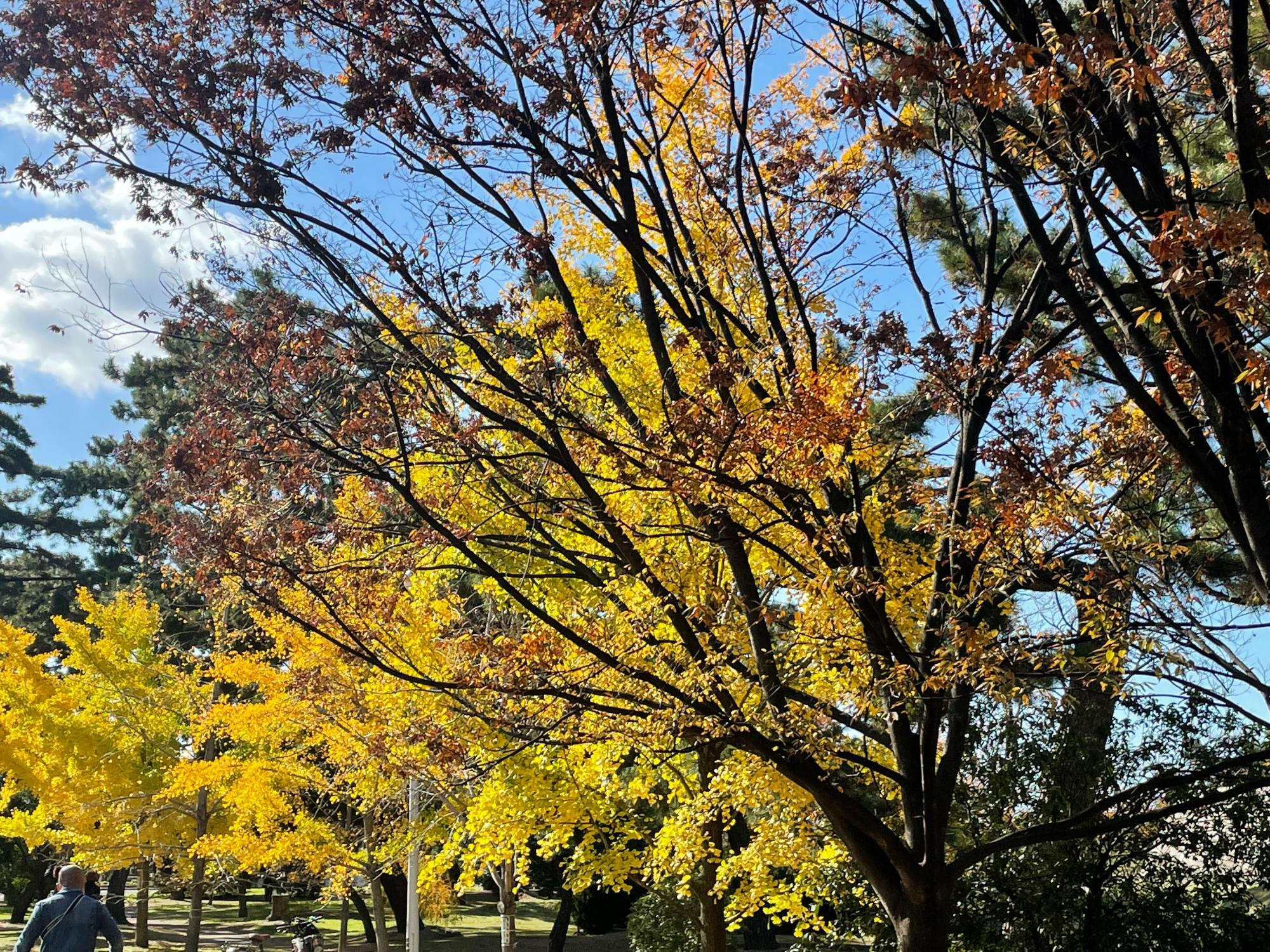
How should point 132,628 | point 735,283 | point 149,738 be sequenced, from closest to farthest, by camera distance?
1. point 735,283
2. point 149,738
3. point 132,628

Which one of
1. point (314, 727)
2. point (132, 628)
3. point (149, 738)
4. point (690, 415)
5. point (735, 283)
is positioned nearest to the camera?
point (690, 415)

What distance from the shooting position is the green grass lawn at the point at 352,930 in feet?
78.1

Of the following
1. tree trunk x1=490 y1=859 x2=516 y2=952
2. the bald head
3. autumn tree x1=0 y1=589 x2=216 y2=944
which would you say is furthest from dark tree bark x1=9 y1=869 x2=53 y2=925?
the bald head

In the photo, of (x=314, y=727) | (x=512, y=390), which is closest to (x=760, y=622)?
(x=512, y=390)

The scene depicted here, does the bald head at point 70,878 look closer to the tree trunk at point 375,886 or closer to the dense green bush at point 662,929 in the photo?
the tree trunk at point 375,886

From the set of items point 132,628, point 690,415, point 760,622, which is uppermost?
point 132,628

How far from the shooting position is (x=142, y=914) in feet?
78.2

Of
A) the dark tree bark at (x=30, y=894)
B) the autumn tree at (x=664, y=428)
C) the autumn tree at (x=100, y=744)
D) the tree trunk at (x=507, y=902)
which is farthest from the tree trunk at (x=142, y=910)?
the autumn tree at (x=664, y=428)

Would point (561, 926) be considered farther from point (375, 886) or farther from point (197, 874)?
point (197, 874)

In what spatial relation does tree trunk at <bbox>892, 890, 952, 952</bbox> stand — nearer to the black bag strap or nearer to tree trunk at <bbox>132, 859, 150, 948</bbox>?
the black bag strap

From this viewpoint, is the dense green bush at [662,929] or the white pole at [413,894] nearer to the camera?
the white pole at [413,894]

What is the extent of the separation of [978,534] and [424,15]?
4603 millimetres

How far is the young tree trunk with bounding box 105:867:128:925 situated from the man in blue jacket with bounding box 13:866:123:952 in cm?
2154

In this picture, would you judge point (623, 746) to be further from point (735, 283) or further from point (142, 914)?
point (142, 914)
